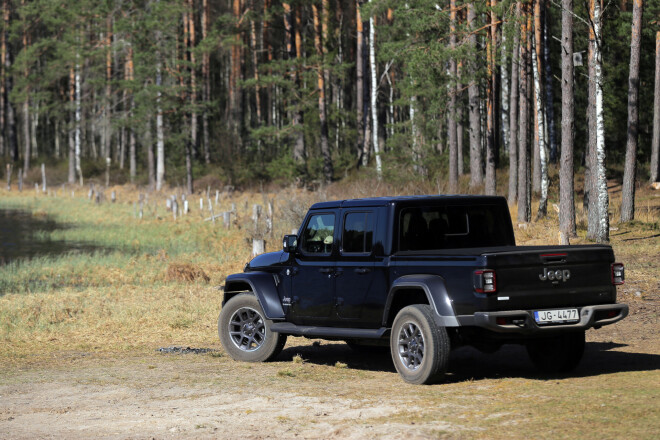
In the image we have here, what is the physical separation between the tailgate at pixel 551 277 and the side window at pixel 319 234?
7.86 feet

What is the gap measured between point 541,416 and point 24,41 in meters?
75.0

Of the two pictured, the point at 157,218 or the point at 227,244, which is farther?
the point at 157,218

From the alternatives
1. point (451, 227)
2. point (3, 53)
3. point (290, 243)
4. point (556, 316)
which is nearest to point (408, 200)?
point (451, 227)

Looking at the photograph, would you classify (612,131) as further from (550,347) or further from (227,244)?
(550,347)

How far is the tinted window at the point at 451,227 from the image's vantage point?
10266 mm

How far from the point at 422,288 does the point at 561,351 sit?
6.45ft

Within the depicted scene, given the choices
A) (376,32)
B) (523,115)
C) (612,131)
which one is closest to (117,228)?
(523,115)

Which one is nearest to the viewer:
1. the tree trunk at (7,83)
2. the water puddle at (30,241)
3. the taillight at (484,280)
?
the taillight at (484,280)

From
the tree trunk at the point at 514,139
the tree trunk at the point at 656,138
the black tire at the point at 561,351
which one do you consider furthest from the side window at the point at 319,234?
the tree trunk at the point at 656,138

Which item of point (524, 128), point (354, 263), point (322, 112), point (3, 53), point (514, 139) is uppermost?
point (3, 53)

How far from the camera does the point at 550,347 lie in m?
10.6

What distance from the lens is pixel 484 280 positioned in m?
8.99

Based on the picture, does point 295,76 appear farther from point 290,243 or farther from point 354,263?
point 354,263

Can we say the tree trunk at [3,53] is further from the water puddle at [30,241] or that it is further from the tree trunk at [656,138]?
the tree trunk at [656,138]
